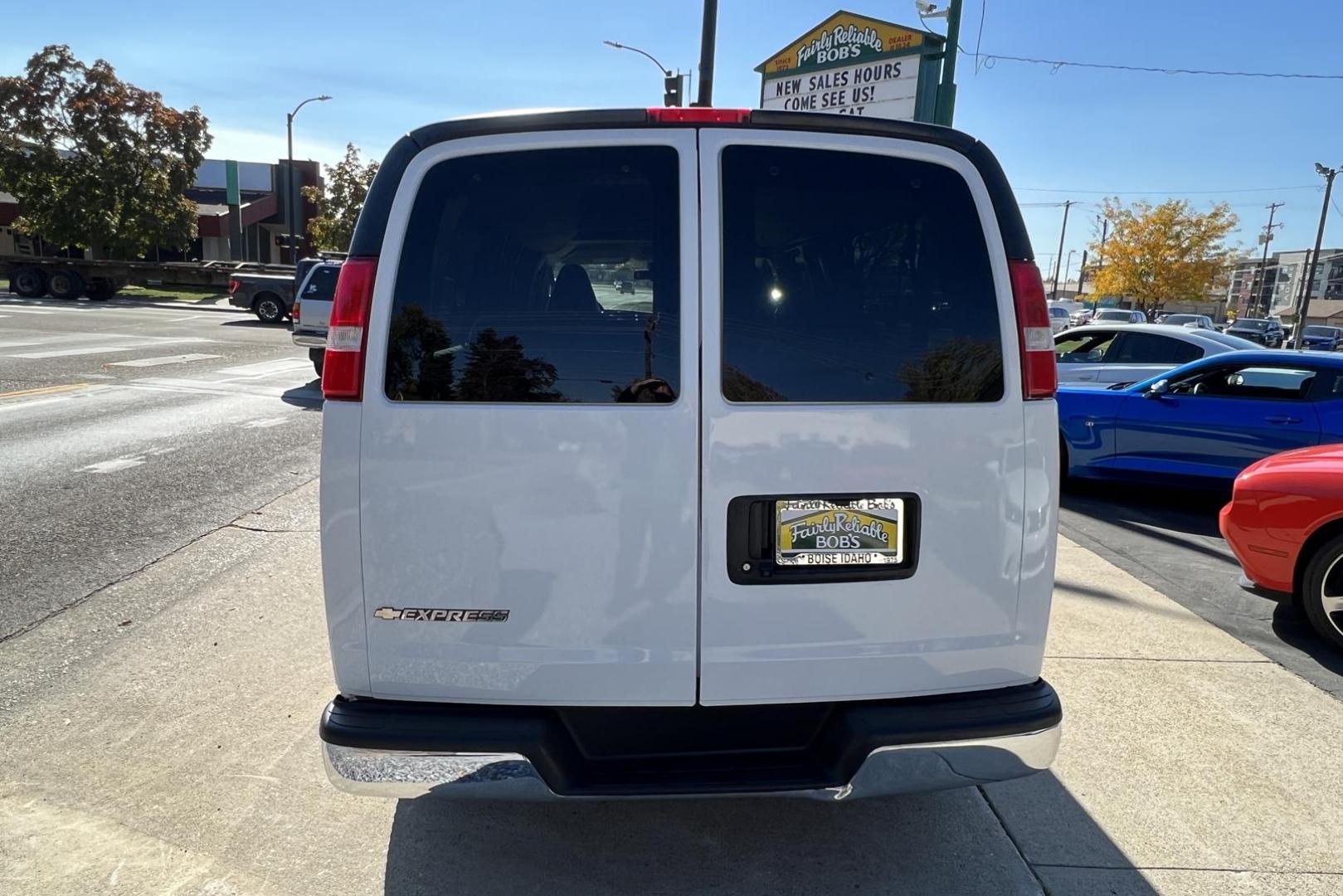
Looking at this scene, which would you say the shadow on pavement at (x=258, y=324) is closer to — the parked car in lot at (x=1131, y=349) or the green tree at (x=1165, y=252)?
the parked car in lot at (x=1131, y=349)

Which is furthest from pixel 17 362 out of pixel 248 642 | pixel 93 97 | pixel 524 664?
pixel 93 97

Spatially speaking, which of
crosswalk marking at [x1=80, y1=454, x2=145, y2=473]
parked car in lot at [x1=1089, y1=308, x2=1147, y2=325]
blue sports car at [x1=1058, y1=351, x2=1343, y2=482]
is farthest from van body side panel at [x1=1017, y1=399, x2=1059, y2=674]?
parked car in lot at [x1=1089, y1=308, x2=1147, y2=325]

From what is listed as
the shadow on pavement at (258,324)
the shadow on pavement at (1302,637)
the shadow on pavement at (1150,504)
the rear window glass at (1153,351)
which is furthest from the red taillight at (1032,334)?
the shadow on pavement at (258,324)

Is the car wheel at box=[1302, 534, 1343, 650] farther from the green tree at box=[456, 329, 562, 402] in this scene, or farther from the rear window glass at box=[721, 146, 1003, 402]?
the green tree at box=[456, 329, 562, 402]

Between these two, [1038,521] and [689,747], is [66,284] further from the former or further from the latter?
[1038,521]

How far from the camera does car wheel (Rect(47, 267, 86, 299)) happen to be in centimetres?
2986

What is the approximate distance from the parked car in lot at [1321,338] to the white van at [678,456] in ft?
133

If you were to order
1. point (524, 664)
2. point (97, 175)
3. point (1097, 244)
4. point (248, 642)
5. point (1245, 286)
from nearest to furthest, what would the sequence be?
point (524, 664) < point (248, 642) < point (97, 175) < point (1097, 244) < point (1245, 286)

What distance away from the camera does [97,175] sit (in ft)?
116

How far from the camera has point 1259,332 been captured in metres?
42.8

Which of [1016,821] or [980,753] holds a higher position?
[980,753]

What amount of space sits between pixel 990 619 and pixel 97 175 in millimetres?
41838

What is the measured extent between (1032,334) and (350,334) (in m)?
1.84

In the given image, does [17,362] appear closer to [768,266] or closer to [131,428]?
[131,428]
